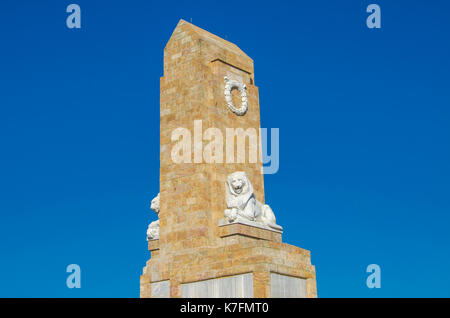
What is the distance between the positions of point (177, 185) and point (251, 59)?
7554 millimetres

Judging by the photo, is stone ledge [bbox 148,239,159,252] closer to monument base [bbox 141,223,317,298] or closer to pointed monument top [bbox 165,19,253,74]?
monument base [bbox 141,223,317,298]

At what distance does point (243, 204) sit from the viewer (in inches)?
1160

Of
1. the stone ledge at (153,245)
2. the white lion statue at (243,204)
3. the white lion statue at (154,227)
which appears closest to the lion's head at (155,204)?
the white lion statue at (154,227)

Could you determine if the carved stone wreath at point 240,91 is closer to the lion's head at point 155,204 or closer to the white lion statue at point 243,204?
the white lion statue at point 243,204

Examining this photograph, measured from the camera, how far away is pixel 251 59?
34.3m

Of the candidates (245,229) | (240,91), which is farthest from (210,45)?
(245,229)

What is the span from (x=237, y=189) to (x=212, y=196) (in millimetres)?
1076

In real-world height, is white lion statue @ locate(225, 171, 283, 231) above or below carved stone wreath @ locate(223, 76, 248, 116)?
below

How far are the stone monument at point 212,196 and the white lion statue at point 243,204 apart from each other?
0.04m

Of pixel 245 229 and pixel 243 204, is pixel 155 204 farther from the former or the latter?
pixel 245 229

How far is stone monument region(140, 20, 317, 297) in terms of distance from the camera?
27.5 m

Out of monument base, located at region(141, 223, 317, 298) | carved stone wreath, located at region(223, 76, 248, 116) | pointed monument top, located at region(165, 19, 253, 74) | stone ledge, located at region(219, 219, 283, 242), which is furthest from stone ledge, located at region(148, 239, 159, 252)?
pointed monument top, located at region(165, 19, 253, 74)
